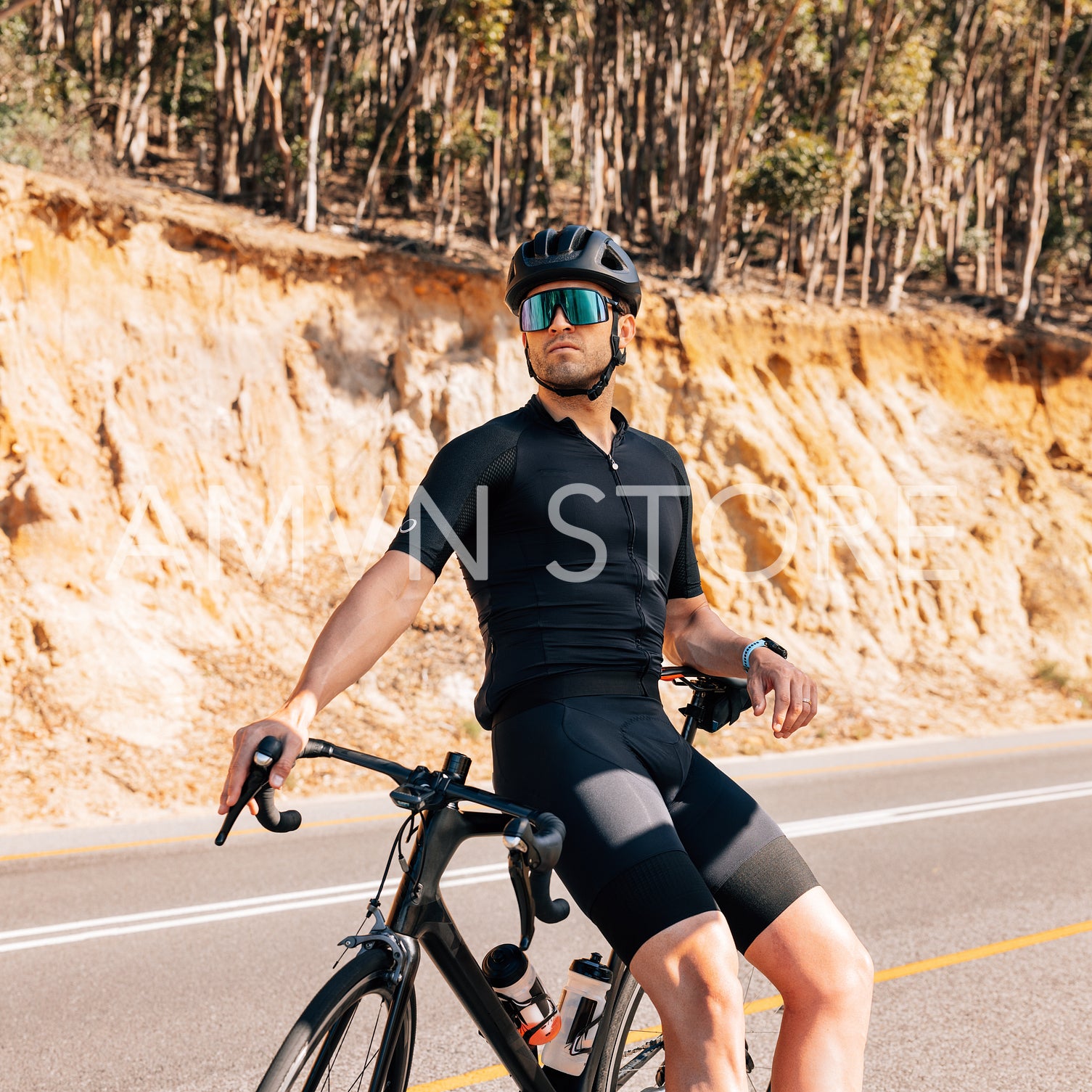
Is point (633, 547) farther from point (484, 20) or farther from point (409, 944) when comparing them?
point (484, 20)

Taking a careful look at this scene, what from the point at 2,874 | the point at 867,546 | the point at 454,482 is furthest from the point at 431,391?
the point at 454,482

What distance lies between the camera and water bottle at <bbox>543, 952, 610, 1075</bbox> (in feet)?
9.04

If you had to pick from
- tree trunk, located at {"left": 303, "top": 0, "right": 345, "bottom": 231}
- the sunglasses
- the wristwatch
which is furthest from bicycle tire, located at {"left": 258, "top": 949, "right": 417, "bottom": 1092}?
tree trunk, located at {"left": 303, "top": 0, "right": 345, "bottom": 231}

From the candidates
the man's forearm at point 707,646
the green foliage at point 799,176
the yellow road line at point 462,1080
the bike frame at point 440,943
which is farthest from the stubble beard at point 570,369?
the green foliage at point 799,176

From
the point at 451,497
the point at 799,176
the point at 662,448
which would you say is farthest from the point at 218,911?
the point at 799,176

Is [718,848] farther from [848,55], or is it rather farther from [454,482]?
[848,55]

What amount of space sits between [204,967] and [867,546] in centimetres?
1557

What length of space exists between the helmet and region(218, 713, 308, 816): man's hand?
1.22m

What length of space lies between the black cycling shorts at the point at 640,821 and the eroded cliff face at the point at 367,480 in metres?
8.48

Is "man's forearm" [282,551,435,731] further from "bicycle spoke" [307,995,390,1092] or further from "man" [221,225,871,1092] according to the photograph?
"bicycle spoke" [307,995,390,1092]

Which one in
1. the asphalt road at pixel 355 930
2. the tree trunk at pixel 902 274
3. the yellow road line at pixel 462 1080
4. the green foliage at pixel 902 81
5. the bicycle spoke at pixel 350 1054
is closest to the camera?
the bicycle spoke at pixel 350 1054

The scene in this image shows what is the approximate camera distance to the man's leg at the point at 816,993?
2352mm

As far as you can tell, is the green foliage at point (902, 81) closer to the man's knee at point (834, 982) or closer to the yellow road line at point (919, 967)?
the yellow road line at point (919, 967)

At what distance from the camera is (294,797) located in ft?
34.0
